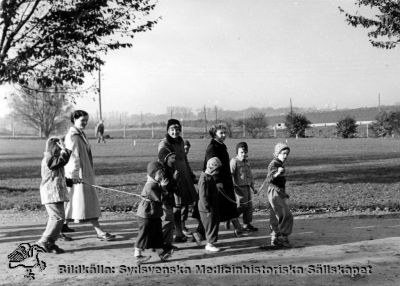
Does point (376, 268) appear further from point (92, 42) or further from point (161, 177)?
point (92, 42)

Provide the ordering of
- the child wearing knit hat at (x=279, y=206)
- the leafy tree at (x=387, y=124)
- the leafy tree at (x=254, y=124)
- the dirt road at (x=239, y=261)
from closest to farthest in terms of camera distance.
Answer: the dirt road at (x=239, y=261) < the child wearing knit hat at (x=279, y=206) < the leafy tree at (x=387, y=124) < the leafy tree at (x=254, y=124)

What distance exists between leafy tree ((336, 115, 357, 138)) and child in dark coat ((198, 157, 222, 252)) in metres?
42.4

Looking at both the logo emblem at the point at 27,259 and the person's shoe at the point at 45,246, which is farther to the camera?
the person's shoe at the point at 45,246

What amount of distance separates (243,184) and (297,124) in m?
42.2

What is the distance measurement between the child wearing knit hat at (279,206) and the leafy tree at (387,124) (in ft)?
134

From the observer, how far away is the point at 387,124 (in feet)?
150

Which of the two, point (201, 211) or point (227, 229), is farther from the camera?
point (227, 229)

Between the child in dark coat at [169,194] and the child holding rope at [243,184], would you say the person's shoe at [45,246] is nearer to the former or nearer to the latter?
the child in dark coat at [169,194]

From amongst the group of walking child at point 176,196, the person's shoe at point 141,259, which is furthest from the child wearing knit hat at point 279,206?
the person's shoe at point 141,259

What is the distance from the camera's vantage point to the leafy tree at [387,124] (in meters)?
44.9

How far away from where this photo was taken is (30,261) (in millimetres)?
6379

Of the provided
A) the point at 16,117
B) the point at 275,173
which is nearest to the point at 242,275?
the point at 275,173

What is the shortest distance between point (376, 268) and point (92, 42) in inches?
448

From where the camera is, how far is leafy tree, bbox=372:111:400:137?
147 ft
